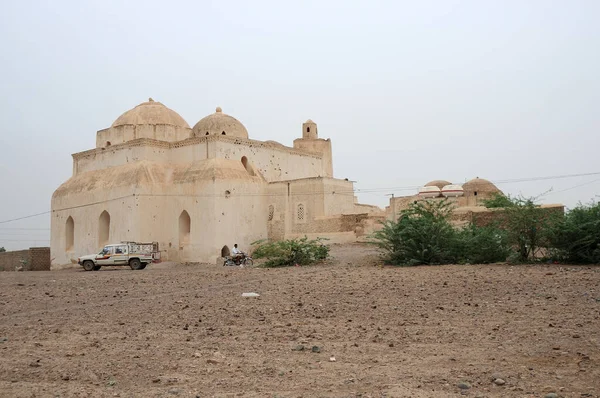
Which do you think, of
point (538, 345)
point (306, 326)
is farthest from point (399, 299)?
point (538, 345)

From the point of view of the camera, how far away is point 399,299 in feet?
35.6

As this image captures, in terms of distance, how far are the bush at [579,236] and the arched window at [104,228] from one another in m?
24.1

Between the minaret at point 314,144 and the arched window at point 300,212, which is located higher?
the minaret at point 314,144

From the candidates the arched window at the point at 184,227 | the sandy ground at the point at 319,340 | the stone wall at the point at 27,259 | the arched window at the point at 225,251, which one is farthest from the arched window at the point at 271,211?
the sandy ground at the point at 319,340

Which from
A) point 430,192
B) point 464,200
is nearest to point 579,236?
point 430,192

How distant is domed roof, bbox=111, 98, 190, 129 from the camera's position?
35.2 m

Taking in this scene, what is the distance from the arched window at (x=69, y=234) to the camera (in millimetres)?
35188

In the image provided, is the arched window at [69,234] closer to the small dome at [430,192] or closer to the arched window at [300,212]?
the arched window at [300,212]

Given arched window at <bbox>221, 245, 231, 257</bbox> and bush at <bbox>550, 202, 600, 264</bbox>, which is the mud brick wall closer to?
arched window at <bbox>221, 245, 231, 257</bbox>

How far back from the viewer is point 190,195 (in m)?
31.3

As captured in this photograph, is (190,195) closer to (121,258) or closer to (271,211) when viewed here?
(271,211)

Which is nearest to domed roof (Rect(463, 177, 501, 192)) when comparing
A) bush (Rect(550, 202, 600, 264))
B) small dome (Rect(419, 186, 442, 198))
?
small dome (Rect(419, 186, 442, 198))

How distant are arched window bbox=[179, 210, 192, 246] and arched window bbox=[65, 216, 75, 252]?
7.69 m

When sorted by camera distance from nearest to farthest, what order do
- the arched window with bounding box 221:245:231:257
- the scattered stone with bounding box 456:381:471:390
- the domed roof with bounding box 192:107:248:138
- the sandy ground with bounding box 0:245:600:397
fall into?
the scattered stone with bounding box 456:381:471:390, the sandy ground with bounding box 0:245:600:397, the arched window with bounding box 221:245:231:257, the domed roof with bounding box 192:107:248:138
